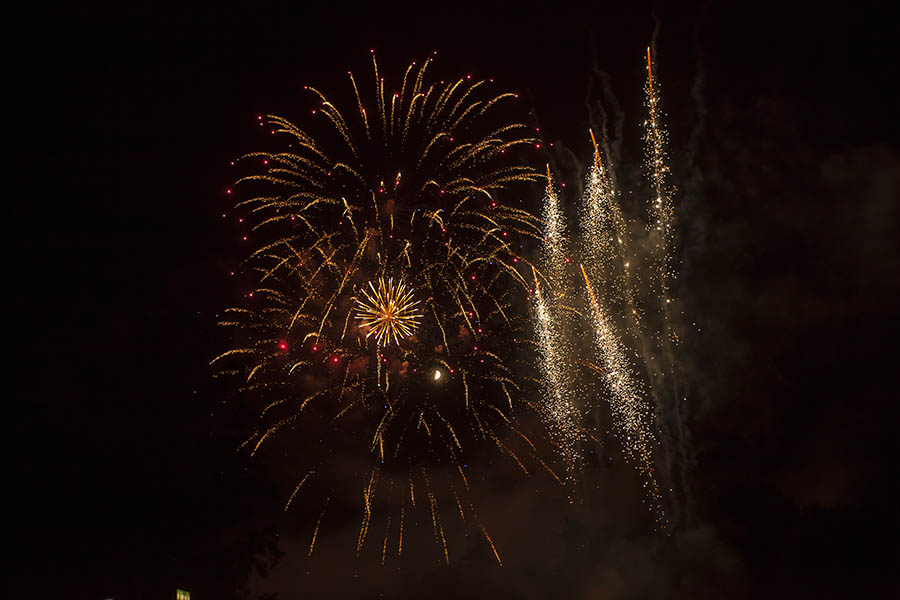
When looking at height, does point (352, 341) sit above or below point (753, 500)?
below

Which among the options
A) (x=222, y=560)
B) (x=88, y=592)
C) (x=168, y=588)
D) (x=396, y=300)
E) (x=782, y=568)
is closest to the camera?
(x=396, y=300)

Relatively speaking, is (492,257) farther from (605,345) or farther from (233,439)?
(233,439)

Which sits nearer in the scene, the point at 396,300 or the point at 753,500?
the point at 396,300

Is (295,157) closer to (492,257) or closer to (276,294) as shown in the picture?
(276,294)

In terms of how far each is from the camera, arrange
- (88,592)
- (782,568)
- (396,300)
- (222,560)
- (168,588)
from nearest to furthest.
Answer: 1. (396,300)
2. (88,592)
3. (168,588)
4. (222,560)
5. (782,568)

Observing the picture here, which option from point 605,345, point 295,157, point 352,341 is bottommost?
point 352,341

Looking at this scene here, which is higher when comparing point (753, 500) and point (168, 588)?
point (753, 500)

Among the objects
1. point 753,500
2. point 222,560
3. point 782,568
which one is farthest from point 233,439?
point 782,568

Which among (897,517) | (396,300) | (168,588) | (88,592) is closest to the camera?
(396,300)

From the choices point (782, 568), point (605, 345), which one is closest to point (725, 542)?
point (782, 568)
